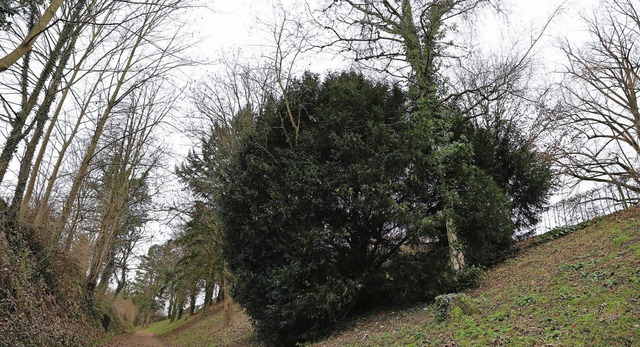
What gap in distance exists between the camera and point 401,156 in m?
8.92

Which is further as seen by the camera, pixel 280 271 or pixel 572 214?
pixel 572 214

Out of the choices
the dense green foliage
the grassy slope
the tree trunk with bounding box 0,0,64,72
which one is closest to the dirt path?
the dense green foliage

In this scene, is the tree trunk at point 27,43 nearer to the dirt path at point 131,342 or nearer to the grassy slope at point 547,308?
the grassy slope at point 547,308

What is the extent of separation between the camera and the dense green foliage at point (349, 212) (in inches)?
343

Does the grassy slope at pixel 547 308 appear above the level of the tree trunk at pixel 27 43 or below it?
below

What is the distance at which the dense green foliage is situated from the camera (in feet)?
28.6

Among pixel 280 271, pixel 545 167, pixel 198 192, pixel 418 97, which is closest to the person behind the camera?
pixel 280 271

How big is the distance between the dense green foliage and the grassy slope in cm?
83

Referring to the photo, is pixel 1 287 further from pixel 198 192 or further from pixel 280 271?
pixel 198 192

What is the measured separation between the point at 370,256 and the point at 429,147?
3.06 m

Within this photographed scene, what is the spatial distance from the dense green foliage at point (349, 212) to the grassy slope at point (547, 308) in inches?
32.7

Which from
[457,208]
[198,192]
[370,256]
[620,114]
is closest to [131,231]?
[198,192]

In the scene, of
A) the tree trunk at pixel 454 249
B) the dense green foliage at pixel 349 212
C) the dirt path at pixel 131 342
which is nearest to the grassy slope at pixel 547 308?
the tree trunk at pixel 454 249

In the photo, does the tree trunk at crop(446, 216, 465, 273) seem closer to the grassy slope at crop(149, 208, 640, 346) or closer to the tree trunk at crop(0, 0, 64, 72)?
the grassy slope at crop(149, 208, 640, 346)
